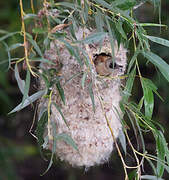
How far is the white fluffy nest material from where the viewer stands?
3.65 feet

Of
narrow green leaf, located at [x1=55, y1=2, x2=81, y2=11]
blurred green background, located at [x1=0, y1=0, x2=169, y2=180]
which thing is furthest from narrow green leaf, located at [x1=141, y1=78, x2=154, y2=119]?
blurred green background, located at [x1=0, y1=0, x2=169, y2=180]

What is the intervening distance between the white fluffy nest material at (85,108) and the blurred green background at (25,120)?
10.6 inches

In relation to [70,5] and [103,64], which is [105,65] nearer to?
[103,64]

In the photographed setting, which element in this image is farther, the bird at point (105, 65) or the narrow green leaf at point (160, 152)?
the bird at point (105, 65)

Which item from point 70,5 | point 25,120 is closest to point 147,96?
point 70,5

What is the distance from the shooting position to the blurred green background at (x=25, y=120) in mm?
1958

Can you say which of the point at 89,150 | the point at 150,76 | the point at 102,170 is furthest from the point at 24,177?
the point at 89,150

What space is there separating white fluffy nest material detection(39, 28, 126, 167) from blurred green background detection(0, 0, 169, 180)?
269 millimetres

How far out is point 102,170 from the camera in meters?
3.14

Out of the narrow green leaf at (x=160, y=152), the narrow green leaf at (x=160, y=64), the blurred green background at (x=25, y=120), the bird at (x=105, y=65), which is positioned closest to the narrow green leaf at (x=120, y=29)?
the narrow green leaf at (x=160, y=64)

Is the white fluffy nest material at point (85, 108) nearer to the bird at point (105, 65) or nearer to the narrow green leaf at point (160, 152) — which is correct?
the bird at point (105, 65)

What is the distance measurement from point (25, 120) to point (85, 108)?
1.98 m

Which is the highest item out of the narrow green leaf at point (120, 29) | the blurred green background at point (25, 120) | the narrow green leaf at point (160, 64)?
the narrow green leaf at point (120, 29)

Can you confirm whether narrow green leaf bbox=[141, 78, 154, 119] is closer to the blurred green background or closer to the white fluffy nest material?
the white fluffy nest material
